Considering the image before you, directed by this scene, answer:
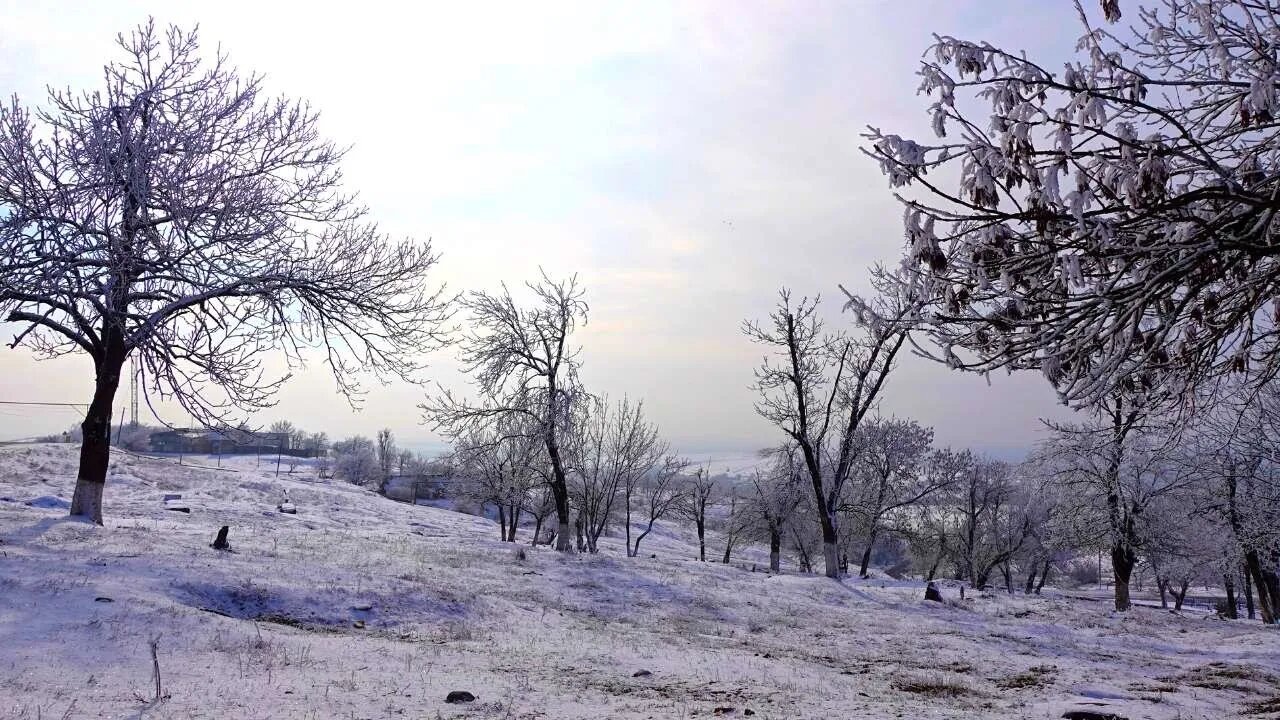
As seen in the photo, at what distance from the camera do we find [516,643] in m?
10.4

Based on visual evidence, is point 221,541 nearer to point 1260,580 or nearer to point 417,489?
point 1260,580

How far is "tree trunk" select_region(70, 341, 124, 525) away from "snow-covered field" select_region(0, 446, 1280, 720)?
63cm

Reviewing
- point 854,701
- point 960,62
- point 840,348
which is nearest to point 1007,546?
point 840,348

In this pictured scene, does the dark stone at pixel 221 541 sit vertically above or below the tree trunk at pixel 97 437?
below

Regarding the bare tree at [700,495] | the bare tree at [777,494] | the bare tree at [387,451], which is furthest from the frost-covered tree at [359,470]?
the bare tree at [777,494]

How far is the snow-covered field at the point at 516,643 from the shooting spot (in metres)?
6.86

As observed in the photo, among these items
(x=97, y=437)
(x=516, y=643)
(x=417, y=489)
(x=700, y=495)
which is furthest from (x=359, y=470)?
(x=516, y=643)

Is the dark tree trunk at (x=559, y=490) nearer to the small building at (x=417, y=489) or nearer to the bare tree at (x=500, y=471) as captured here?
the bare tree at (x=500, y=471)

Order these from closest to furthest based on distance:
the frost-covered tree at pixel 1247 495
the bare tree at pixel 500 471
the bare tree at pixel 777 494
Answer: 1. the frost-covered tree at pixel 1247 495
2. the bare tree at pixel 500 471
3. the bare tree at pixel 777 494

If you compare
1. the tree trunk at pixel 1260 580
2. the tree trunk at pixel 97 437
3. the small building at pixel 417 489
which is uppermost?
the tree trunk at pixel 97 437

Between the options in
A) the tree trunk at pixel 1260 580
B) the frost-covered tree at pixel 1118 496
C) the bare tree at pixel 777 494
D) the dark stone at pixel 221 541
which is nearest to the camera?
the dark stone at pixel 221 541

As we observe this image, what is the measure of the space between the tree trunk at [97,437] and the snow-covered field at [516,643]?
2.08ft

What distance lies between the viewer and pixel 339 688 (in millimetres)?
6961

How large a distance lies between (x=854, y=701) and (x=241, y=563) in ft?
34.7
